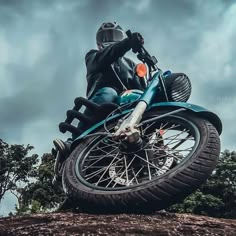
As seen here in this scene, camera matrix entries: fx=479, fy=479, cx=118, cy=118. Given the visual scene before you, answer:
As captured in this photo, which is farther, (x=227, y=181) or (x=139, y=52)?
(x=227, y=181)

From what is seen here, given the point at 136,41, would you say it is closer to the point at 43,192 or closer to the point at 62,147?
the point at 62,147

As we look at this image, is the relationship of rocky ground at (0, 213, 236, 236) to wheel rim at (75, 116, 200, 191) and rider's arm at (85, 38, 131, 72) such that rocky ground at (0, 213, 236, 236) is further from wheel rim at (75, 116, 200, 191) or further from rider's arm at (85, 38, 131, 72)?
rider's arm at (85, 38, 131, 72)

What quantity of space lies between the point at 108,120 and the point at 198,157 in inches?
53.9

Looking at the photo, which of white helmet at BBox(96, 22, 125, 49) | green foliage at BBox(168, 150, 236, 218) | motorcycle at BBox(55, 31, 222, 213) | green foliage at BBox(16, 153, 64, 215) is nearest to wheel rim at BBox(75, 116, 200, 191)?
motorcycle at BBox(55, 31, 222, 213)

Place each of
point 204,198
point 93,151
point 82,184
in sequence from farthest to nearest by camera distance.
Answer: point 204,198
point 93,151
point 82,184

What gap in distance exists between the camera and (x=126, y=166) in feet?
14.1

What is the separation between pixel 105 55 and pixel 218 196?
9686 millimetres

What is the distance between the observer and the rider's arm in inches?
210

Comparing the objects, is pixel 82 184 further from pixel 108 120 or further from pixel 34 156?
pixel 34 156

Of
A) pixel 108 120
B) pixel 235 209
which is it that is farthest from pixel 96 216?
pixel 235 209

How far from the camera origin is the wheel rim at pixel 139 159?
4.22 metres

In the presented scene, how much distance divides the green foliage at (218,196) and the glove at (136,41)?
809 cm

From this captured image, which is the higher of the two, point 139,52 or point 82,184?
point 139,52

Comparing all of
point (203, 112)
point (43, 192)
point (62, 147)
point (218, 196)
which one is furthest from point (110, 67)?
point (43, 192)
